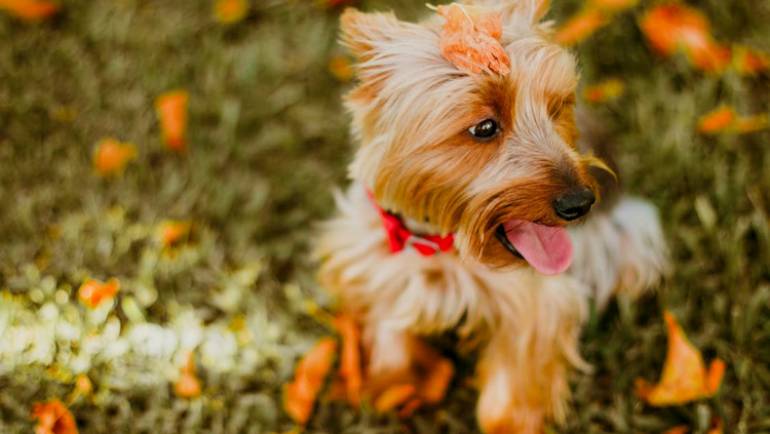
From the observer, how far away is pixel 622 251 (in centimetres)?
302

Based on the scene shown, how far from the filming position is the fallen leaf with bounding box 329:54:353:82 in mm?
4020

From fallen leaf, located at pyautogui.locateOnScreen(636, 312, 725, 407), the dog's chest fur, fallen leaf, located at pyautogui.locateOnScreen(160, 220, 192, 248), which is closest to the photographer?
the dog's chest fur

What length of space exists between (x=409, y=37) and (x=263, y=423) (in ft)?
5.18

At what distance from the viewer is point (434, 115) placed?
203 cm

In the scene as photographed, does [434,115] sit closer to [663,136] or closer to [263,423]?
[263,423]

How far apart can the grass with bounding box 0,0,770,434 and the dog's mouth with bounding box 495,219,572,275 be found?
31.9 inches

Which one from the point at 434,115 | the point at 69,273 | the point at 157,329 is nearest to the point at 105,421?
the point at 157,329

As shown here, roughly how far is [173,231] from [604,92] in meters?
2.19

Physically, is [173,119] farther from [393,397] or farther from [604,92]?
[604,92]

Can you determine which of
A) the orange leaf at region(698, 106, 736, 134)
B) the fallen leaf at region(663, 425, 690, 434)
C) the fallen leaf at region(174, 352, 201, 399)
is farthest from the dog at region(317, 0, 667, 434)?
the orange leaf at region(698, 106, 736, 134)

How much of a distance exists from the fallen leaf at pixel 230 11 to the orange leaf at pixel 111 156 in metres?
1.00

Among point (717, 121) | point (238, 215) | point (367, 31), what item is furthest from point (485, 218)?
point (717, 121)

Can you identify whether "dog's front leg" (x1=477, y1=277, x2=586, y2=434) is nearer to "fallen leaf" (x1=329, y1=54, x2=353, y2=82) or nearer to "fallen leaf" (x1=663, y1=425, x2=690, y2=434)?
"fallen leaf" (x1=663, y1=425, x2=690, y2=434)

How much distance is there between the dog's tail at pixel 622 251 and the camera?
2.92 m
